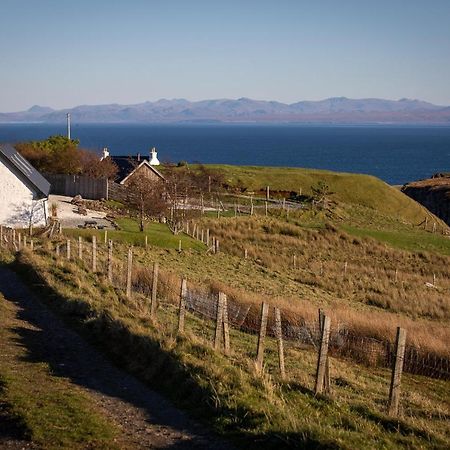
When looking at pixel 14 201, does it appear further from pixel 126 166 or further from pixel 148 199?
pixel 126 166

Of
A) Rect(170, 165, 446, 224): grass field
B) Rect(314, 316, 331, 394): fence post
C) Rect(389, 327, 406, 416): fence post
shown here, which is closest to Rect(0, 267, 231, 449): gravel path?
Rect(314, 316, 331, 394): fence post

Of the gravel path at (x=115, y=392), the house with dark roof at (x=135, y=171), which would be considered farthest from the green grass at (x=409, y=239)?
the gravel path at (x=115, y=392)

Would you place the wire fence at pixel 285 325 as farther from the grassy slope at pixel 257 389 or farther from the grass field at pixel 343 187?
the grass field at pixel 343 187

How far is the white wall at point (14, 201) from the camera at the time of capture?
1581 inches

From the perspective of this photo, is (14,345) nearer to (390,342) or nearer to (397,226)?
(390,342)

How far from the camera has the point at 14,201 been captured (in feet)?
132

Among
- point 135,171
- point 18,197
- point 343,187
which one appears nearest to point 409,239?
point 135,171

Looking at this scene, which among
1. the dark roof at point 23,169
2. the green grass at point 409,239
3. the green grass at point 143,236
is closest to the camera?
the green grass at point 143,236

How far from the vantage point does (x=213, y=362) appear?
1234 cm

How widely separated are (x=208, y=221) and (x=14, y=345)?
38.4 m

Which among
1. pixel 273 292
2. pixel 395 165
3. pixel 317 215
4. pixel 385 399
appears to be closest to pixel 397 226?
pixel 317 215

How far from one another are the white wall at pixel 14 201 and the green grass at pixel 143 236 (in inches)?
151

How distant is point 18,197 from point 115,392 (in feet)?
101

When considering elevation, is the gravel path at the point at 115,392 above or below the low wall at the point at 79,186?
above
